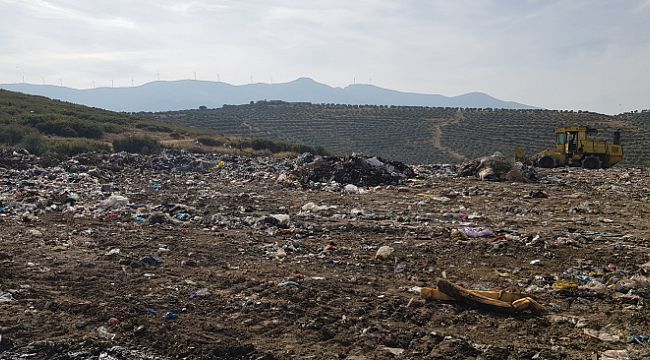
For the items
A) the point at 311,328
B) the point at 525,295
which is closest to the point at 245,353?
the point at 311,328

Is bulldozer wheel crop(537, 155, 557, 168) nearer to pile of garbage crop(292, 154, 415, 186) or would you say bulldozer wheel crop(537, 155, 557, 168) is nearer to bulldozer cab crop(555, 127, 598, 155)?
bulldozer cab crop(555, 127, 598, 155)

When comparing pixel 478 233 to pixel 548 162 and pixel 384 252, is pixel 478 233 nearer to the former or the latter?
pixel 384 252

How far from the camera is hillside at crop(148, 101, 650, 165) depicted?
1362 inches

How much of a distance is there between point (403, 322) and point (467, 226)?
3874 mm

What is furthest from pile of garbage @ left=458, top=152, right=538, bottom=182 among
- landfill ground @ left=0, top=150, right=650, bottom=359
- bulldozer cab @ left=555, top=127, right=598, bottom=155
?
bulldozer cab @ left=555, top=127, right=598, bottom=155

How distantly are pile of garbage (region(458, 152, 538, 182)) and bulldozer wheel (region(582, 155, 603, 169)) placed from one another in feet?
Result: 17.5

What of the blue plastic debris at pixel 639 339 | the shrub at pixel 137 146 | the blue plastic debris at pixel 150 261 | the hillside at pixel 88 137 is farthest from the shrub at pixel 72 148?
the blue plastic debris at pixel 639 339

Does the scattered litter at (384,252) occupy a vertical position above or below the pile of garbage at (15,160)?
below

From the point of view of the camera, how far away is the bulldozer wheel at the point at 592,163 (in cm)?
1788

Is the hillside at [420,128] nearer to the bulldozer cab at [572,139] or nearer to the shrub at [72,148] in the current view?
the bulldozer cab at [572,139]

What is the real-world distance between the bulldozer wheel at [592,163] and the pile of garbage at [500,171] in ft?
17.5

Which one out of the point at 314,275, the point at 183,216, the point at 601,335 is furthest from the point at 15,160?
the point at 601,335

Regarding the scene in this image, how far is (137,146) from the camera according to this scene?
21.1 meters

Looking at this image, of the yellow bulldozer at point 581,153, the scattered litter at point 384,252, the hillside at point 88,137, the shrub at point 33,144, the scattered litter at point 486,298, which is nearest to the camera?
the scattered litter at point 486,298
